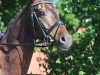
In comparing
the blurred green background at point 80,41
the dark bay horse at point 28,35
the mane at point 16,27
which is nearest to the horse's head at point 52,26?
the dark bay horse at point 28,35

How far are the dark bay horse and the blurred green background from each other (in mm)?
3747

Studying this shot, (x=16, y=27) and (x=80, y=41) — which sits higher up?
(x=16, y=27)

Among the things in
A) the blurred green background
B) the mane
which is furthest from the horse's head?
the blurred green background

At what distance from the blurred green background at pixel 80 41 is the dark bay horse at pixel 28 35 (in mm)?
3747

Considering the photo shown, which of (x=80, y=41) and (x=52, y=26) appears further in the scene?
(x=80, y=41)

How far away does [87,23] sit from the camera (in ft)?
31.0

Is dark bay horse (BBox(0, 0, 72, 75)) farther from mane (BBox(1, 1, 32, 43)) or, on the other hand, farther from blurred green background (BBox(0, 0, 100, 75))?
blurred green background (BBox(0, 0, 100, 75))

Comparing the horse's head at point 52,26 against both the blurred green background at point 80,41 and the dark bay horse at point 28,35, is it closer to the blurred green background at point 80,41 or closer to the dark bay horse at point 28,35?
the dark bay horse at point 28,35

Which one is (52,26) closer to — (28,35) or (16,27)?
(28,35)

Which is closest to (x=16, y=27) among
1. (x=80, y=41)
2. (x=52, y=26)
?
(x=52, y=26)

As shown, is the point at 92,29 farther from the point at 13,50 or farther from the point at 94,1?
the point at 13,50

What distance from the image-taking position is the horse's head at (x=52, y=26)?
216 inches

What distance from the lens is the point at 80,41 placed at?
9633mm

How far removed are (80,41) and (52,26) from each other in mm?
4187
